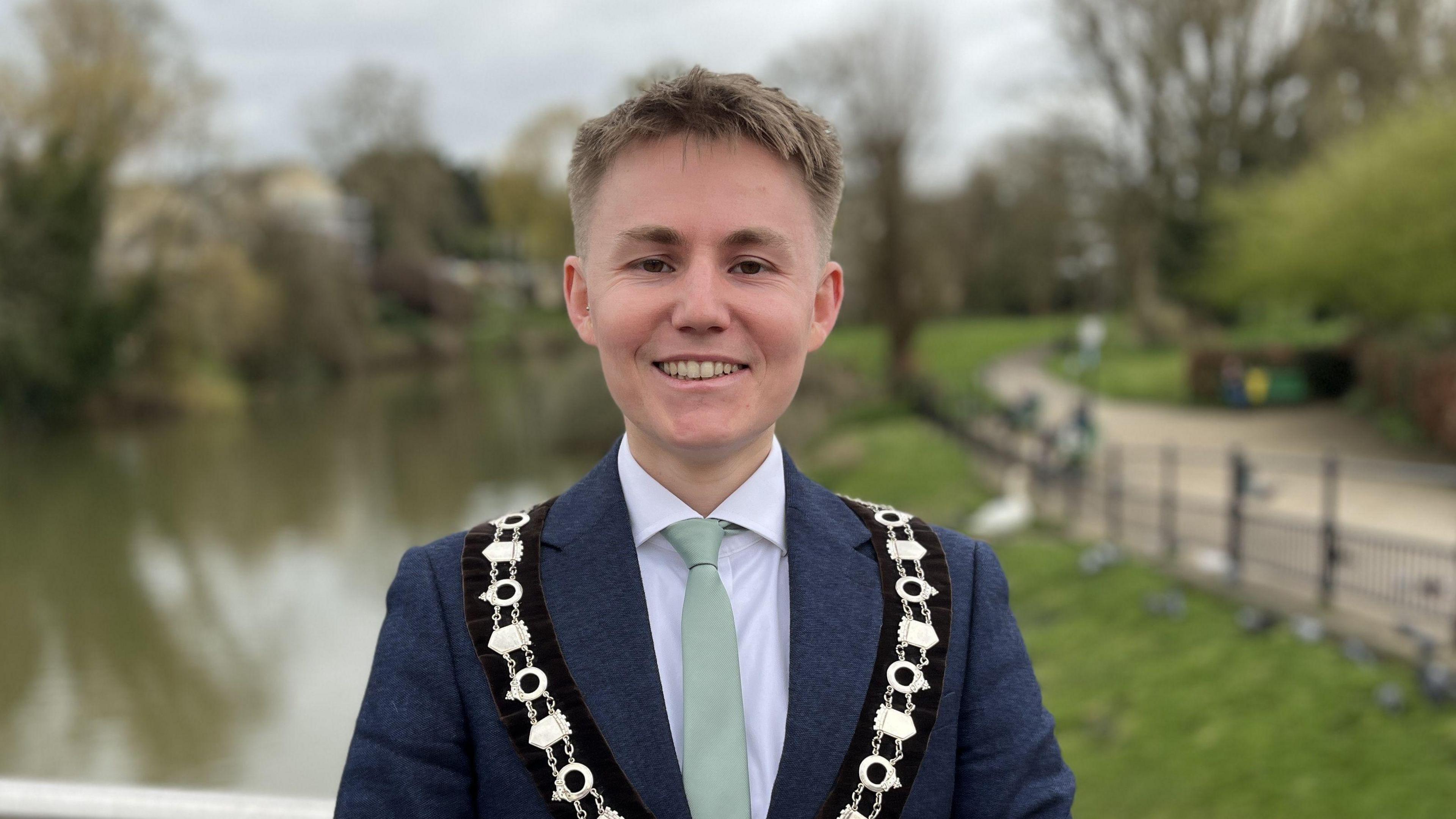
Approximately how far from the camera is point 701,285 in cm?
137

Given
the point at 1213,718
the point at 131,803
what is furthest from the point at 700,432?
the point at 1213,718

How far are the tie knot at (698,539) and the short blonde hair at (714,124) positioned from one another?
42cm

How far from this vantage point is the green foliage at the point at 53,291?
25.6 meters

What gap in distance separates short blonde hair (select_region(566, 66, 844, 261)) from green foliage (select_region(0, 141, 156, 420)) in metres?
28.2

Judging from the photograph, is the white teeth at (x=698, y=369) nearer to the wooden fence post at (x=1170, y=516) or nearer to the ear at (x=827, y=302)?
the ear at (x=827, y=302)

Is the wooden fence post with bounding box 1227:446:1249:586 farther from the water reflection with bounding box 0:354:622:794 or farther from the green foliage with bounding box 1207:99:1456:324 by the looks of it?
the water reflection with bounding box 0:354:622:794

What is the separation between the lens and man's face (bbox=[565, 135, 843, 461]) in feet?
4.47

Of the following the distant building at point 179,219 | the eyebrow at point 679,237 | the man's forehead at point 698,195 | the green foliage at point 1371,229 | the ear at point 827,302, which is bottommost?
the ear at point 827,302

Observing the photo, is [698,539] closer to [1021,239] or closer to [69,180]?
[69,180]

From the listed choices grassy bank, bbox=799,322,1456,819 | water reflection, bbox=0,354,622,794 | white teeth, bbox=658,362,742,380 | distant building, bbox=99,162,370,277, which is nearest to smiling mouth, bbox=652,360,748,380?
white teeth, bbox=658,362,742,380

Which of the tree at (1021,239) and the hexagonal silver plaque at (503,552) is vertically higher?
the tree at (1021,239)

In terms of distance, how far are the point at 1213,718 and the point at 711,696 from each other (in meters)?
7.88

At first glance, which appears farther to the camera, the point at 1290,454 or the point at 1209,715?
the point at 1290,454

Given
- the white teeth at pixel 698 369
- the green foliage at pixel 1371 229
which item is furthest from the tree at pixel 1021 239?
the white teeth at pixel 698 369
